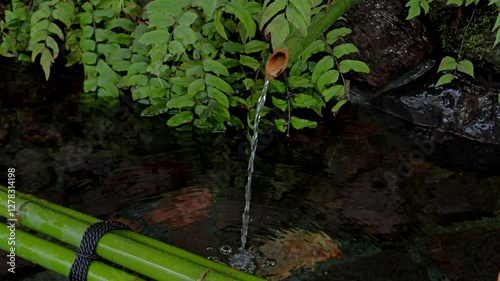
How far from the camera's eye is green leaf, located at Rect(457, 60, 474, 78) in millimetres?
4109

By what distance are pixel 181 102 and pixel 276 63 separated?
1781mm

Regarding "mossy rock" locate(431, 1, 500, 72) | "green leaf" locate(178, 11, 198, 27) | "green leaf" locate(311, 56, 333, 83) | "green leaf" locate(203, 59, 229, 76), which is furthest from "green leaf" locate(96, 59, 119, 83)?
"mossy rock" locate(431, 1, 500, 72)

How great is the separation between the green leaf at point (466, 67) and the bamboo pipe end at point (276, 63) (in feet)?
6.86

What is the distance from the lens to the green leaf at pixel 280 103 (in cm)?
416

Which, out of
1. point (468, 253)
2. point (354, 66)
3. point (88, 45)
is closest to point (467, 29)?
point (354, 66)

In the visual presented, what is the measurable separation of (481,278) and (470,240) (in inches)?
12.3

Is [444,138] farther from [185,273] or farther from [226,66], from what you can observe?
[185,273]

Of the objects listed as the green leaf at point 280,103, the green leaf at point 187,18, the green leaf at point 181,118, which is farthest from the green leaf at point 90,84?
the green leaf at point 280,103

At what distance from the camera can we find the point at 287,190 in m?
3.63

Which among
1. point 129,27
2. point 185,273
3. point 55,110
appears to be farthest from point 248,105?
point 185,273

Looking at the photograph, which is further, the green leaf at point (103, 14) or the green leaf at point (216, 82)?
the green leaf at point (103, 14)

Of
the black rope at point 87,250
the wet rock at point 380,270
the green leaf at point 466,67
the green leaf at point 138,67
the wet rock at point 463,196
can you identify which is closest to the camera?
the black rope at point 87,250

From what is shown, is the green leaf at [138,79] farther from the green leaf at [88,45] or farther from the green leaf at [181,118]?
the green leaf at [88,45]

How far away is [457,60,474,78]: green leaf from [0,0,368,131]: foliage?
0.71 m
